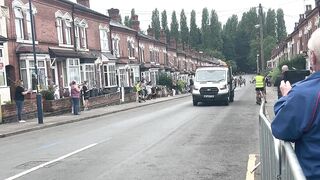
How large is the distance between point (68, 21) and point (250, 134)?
25.4m

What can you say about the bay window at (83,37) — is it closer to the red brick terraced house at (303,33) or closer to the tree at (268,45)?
the red brick terraced house at (303,33)

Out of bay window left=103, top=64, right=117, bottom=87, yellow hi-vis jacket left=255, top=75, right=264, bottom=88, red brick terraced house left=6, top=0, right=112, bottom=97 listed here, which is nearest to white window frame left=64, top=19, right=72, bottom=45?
red brick terraced house left=6, top=0, right=112, bottom=97

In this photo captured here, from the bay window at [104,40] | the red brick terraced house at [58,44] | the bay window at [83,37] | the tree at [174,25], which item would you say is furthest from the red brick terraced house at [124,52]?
the tree at [174,25]

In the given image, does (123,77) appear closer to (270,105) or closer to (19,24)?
(19,24)

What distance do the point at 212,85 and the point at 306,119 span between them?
993 inches

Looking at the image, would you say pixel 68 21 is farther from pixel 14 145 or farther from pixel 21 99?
pixel 14 145

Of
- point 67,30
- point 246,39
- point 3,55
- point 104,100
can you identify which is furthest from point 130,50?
point 246,39

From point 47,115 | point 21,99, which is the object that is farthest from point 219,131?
point 47,115

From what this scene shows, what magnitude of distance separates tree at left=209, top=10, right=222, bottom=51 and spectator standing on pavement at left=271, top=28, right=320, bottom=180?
476 feet

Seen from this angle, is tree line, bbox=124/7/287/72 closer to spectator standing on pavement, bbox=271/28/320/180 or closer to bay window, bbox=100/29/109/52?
bay window, bbox=100/29/109/52

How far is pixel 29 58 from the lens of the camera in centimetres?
2856

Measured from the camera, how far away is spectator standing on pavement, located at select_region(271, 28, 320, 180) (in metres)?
2.87

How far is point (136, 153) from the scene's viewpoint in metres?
10.8

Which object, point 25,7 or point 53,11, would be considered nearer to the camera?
point 25,7
